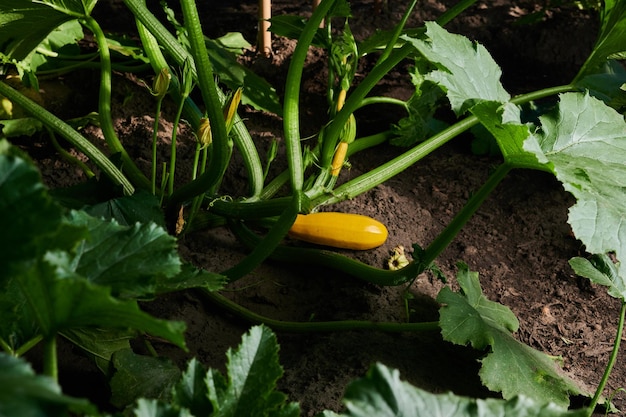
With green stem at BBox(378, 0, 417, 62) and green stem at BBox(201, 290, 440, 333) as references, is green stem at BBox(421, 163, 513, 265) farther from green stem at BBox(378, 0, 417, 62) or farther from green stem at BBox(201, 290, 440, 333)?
green stem at BBox(378, 0, 417, 62)

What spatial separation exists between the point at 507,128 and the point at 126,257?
964 millimetres

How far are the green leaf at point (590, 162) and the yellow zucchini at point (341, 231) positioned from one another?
0.68m

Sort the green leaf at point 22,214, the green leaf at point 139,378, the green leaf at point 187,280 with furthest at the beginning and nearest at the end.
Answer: the green leaf at point 139,378 → the green leaf at point 187,280 → the green leaf at point 22,214

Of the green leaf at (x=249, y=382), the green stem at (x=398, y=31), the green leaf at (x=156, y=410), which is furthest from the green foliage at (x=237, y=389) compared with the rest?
the green stem at (x=398, y=31)

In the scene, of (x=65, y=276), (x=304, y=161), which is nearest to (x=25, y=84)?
(x=304, y=161)

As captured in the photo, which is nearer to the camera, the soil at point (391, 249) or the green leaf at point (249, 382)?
the green leaf at point (249, 382)

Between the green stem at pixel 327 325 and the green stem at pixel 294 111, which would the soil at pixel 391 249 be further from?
the green stem at pixel 294 111

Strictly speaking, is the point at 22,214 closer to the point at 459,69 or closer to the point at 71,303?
the point at 71,303

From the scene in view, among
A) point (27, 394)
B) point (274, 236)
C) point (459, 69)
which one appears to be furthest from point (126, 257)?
point (459, 69)

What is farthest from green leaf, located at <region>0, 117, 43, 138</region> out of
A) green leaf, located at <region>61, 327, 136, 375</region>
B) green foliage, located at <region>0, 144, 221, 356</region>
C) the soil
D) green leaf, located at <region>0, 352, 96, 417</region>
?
green leaf, located at <region>0, 352, 96, 417</region>

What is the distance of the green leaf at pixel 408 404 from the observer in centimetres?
89

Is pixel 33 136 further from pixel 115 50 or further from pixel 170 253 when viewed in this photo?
pixel 170 253

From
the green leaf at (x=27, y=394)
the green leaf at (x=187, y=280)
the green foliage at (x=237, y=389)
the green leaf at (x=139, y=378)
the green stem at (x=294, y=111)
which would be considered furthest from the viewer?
the green stem at (x=294, y=111)

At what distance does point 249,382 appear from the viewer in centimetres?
112
